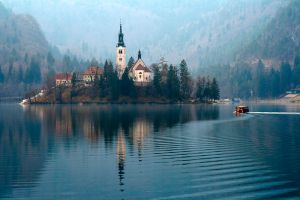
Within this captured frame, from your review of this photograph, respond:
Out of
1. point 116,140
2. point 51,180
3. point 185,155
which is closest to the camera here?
point 51,180

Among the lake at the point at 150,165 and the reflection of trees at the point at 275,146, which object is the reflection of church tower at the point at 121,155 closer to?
the lake at the point at 150,165

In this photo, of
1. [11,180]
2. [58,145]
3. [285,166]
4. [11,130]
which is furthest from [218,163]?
[11,130]

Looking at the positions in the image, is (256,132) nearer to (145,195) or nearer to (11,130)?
(11,130)

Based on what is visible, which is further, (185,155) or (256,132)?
(256,132)

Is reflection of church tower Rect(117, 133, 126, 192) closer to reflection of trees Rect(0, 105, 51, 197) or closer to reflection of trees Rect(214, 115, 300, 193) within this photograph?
reflection of trees Rect(0, 105, 51, 197)

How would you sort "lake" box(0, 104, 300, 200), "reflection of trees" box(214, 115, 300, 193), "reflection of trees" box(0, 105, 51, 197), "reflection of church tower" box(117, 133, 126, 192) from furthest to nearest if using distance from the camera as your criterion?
"reflection of trees" box(214, 115, 300, 193) → "reflection of church tower" box(117, 133, 126, 192) → "reflection of trees" box(0, 105, 51, 197) → "lake" box(0, 104, 300, 200)

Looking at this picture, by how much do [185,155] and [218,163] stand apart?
682 cm

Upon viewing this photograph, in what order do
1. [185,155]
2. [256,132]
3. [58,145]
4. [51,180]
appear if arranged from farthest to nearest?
[256,132] → [58,145] → [185,155] → [51,180]

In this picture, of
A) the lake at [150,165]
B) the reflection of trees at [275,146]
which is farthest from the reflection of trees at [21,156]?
the reflection of trees at [275,146]

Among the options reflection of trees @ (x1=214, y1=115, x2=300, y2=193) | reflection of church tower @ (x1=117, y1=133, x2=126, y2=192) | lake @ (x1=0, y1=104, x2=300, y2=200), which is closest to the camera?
lake @ (x1=0, y1=104, x2=300, y2=200)

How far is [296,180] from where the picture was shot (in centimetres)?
4531

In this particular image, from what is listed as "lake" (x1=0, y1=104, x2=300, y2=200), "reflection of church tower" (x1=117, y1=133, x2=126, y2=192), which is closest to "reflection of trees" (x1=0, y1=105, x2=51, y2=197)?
"lake" (x1=0, y1=104, x2=300, y2=200)

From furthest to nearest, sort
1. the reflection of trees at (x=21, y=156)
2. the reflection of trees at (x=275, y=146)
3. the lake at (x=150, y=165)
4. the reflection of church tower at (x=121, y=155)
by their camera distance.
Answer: the reflection of trees at (x=275, y=146)
the reflection of church tower at (x=121, y=155)
the reflection of trees at (x=21, y=156)
the lake at (x=150, y=165)

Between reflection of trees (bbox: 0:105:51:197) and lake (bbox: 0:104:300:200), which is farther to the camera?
reflection of trees (bbox: 0:105:51:197)
